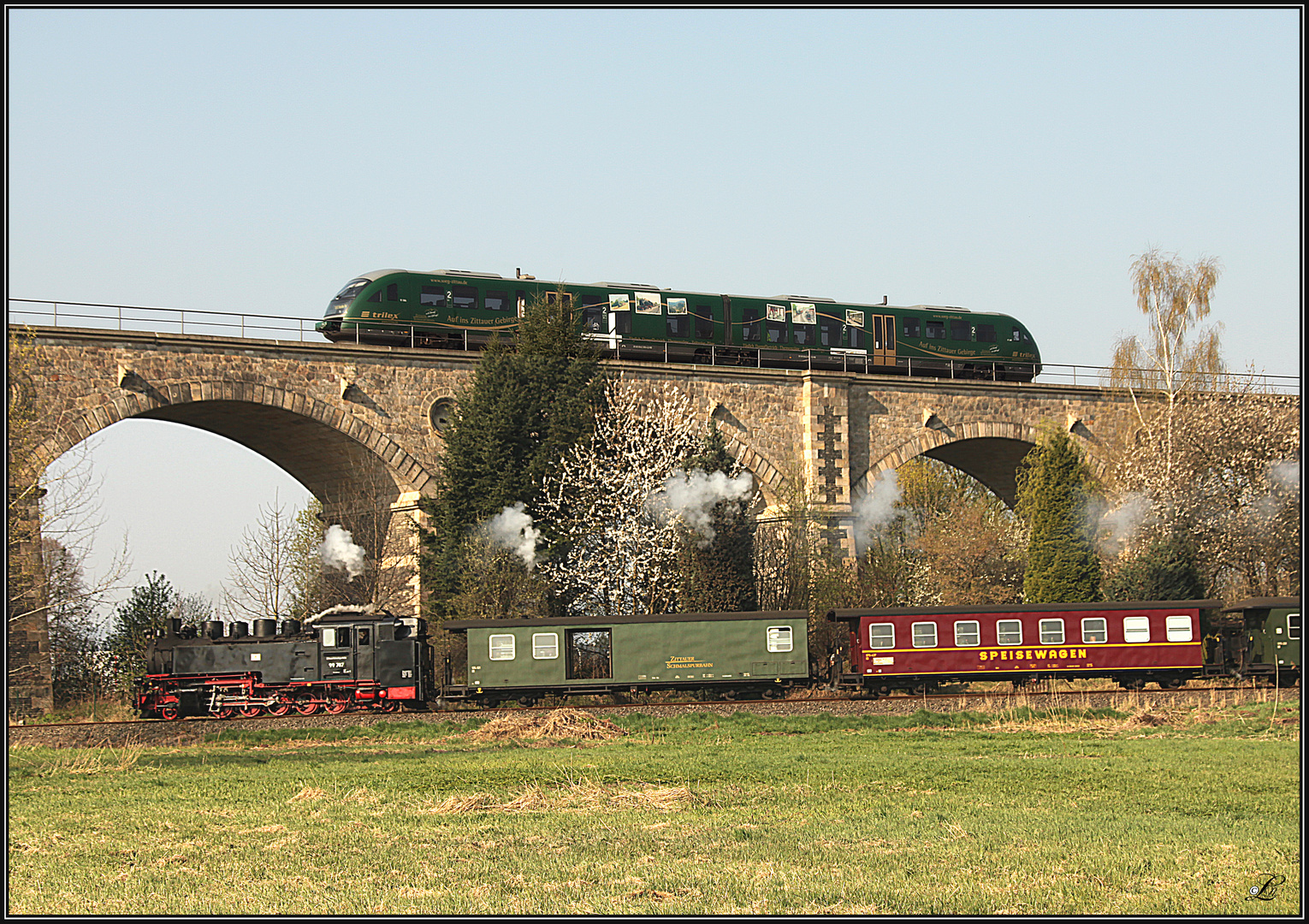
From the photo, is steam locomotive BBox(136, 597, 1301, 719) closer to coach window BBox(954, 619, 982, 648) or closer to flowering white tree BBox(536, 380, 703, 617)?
coach window BBox(954, 619, 982, 648)

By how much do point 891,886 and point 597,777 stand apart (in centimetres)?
742

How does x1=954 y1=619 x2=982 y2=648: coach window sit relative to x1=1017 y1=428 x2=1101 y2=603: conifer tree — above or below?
below

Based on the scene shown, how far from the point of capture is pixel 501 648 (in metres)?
29.9

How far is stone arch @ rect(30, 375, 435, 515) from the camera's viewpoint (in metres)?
34.4

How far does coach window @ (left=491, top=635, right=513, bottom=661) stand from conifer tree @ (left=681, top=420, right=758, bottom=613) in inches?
276

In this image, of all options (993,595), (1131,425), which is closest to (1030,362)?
(1131,425)

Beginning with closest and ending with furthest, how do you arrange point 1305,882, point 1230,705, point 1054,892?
1. point 1305,882
2. point 1054,892
3. point 1230,705

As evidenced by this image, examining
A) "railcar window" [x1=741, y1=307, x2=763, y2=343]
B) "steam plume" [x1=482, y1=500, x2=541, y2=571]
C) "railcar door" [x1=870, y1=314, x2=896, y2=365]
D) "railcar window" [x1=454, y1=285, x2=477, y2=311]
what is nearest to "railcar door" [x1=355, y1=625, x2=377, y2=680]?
"steam plume" [x1=482, y1=500, x2=541, y2=571]

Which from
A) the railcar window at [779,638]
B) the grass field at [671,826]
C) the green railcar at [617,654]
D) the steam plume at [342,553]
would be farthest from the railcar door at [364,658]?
the steam plume at [342,553]

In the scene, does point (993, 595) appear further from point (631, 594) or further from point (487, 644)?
point (487, 644)

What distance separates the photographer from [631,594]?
3747 cm
